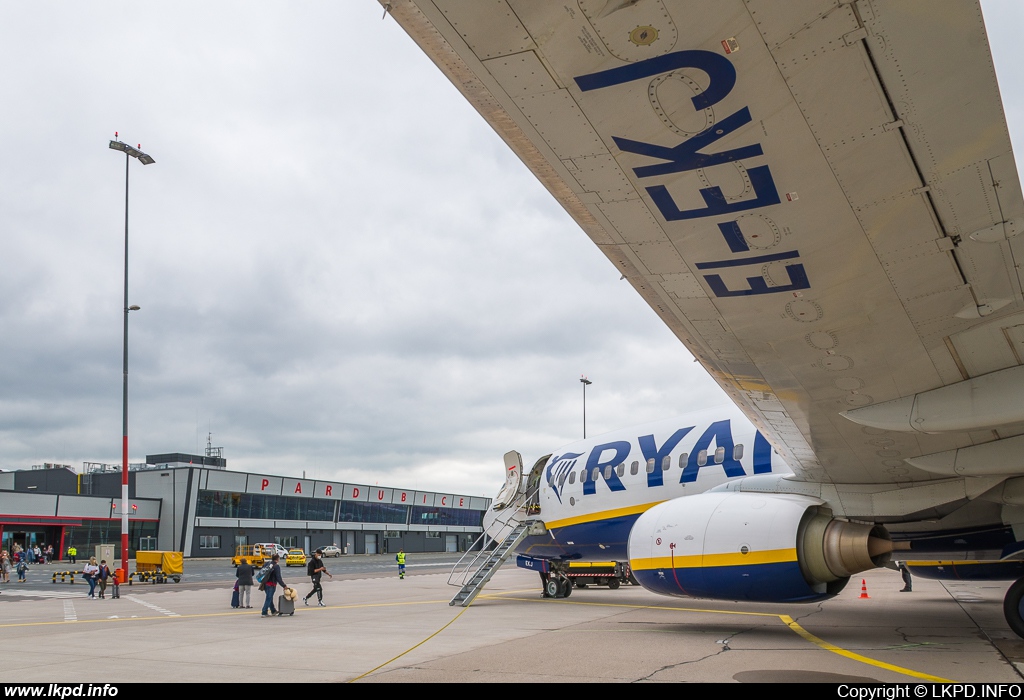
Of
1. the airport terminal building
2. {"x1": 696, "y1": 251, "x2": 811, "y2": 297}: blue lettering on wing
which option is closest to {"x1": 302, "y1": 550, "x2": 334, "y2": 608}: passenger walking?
{"x1": 696, "y1": 251, "x2": 811, "y2": 297}: blue lettering on wing

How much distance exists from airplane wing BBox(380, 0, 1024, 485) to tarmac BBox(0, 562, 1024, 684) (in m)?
3.41

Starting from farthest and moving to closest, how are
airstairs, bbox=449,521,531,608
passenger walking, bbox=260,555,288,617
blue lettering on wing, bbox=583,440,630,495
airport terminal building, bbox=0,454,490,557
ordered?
airport terminal building, bbox=0,454,490,557
airstairs, bbox=449,521,531,608
passenger walking, bbox=260,555,288,617
blue lettering on wing, bbox=583,440,630,495

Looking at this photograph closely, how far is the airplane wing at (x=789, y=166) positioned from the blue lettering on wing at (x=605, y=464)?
343 inches

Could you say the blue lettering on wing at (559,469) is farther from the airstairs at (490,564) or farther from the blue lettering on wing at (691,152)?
the blue lettering on wing at (691,152)

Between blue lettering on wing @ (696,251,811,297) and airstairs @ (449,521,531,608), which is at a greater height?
blue lettering on wing @ (696,251,811,297)

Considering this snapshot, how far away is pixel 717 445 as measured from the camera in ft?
45.9

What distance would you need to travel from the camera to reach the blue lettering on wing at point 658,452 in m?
14.9

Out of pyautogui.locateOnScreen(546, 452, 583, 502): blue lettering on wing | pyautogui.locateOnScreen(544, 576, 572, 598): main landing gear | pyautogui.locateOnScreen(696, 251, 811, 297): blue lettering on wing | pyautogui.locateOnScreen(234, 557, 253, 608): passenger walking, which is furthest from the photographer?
pyautogui.locateOnScreen(544, 576, 572, 598): main landing gear

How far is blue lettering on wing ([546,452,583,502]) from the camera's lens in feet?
58.4

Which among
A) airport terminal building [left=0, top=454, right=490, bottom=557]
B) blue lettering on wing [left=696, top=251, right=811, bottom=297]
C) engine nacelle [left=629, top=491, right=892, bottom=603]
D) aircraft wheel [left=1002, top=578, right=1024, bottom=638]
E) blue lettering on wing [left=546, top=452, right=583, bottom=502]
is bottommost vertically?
airport terminal building [left=0, top=454, right=490, bottom=557]

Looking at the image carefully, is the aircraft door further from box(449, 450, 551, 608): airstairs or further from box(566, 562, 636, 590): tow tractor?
box(566, 562, 636, 590): tow tractor

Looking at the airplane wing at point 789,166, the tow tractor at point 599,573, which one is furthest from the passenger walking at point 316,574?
the airplane wing at point 789,166

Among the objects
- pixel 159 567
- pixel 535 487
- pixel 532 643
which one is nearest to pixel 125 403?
pixel 159 567

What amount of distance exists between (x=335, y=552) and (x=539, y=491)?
55.4 meters
